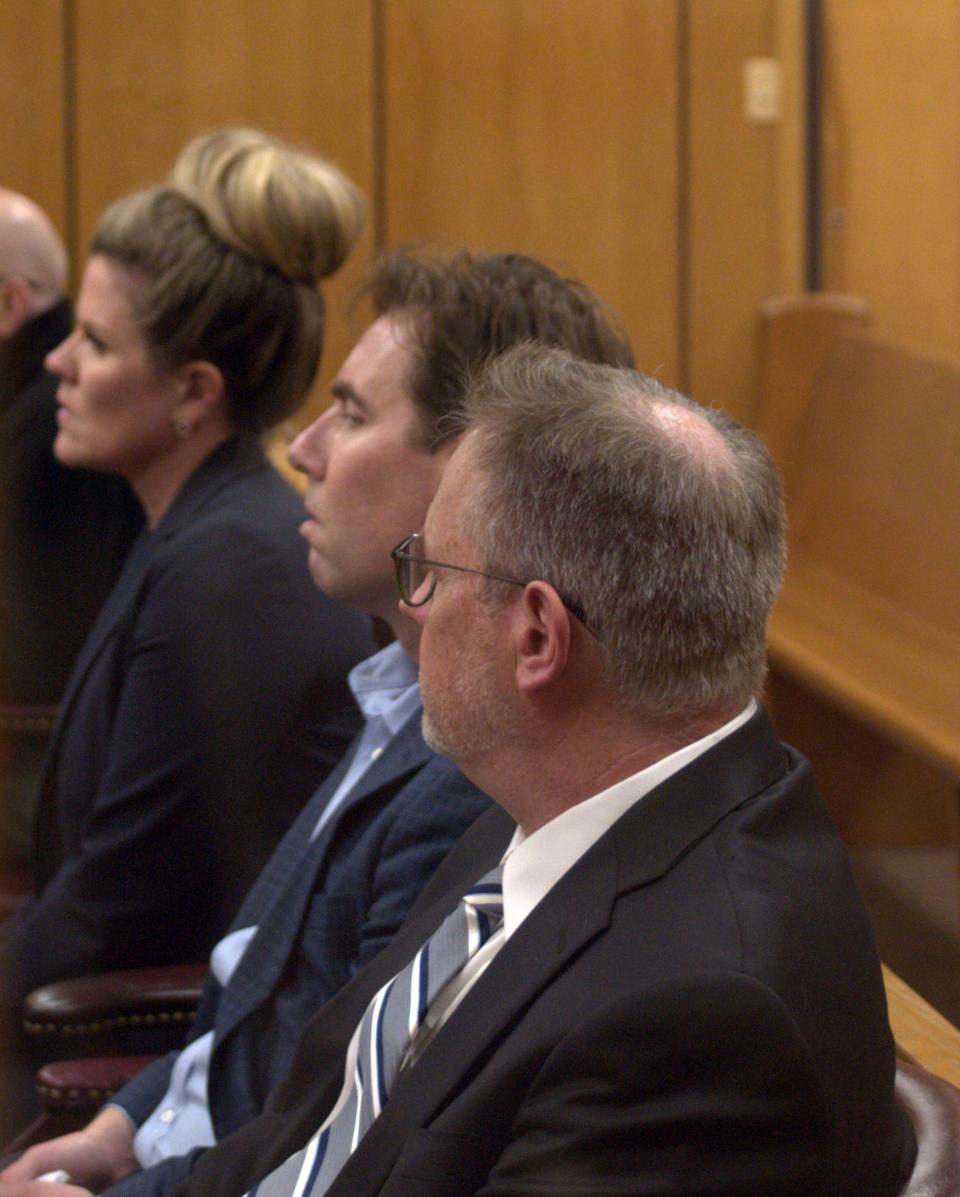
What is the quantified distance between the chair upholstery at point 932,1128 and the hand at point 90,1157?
3.23 feet

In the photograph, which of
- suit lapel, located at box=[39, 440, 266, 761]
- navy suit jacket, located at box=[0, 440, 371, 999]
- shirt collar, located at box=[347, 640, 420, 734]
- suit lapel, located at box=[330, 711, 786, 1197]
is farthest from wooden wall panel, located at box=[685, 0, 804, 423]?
suit lapel, located at box=[330, 711, 786, 1197]

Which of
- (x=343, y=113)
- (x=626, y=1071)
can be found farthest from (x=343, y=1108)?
(x=343, y=113)

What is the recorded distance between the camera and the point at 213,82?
15.3 feet

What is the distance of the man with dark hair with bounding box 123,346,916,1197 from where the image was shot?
995 millimetres

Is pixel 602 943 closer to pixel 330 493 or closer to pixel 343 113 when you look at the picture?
pixel 330 493

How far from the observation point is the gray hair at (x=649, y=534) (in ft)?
3.94

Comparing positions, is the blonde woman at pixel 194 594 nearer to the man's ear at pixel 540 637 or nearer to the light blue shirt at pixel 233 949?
the light blue shirt at pixel 233 949

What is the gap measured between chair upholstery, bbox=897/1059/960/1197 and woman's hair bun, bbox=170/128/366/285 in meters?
1.69

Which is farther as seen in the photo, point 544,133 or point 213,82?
point 544,133

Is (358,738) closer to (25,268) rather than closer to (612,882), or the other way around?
(612,882)

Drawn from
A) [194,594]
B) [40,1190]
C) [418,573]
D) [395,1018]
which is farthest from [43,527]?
[395,1018]

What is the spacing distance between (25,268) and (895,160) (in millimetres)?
2530

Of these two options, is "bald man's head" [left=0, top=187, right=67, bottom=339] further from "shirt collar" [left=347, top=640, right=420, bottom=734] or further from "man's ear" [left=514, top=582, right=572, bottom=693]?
"man's ear" [left=514, top=582, right=572, bottom=693]

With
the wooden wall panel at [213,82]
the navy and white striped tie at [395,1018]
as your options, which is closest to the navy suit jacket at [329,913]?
the navy and white striped tie at [395,1018]
